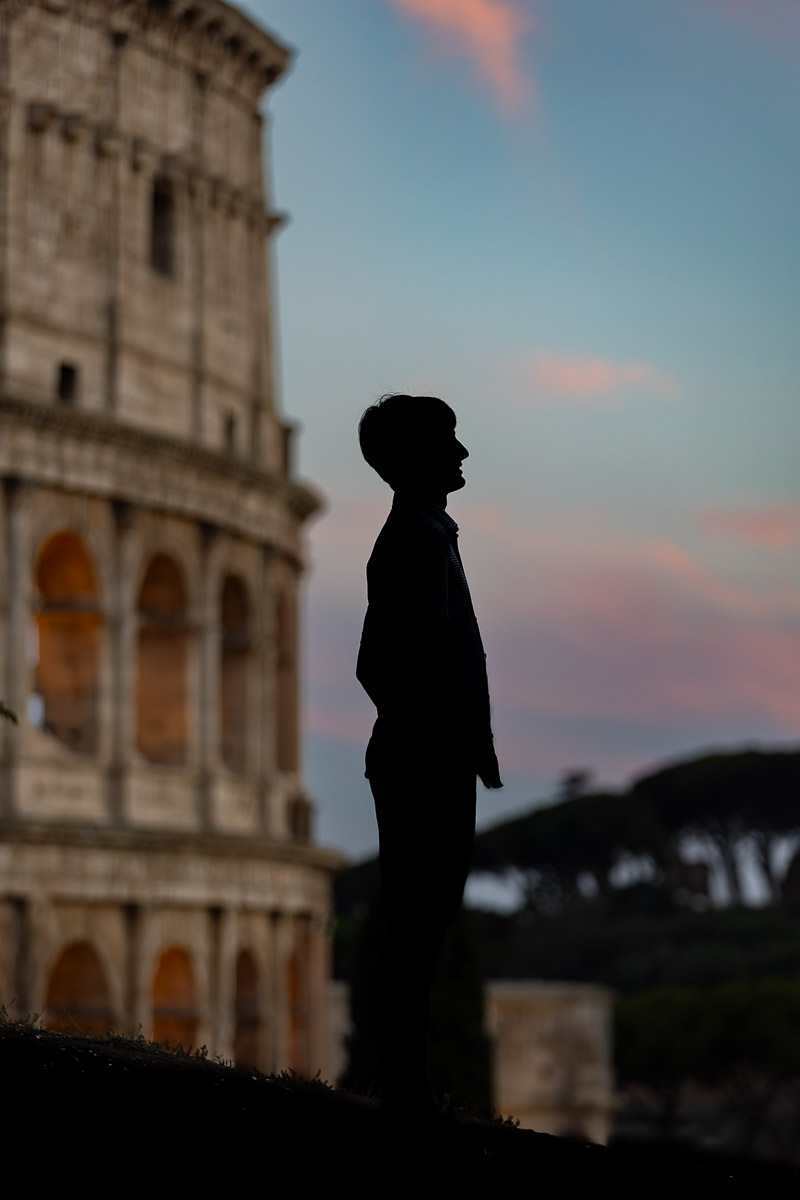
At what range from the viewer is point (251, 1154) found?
8.34 meters

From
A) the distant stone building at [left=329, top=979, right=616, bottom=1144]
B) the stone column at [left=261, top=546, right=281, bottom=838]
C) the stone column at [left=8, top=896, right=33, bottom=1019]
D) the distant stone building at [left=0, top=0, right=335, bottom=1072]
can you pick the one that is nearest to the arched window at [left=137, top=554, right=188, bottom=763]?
the distant stone building at [left=0, top=0, right=335, bottom=1072]

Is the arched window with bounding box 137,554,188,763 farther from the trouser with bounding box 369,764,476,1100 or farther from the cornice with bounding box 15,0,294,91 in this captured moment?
the trouser with bounding box 369,764,476,1100

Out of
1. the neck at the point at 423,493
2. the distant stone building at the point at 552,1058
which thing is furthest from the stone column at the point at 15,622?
the neck at the point at 423,493

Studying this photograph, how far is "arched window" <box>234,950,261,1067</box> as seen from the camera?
3712 cm

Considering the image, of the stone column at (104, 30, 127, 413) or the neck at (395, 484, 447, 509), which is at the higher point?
the stone column at (104, 30, 127, 413)

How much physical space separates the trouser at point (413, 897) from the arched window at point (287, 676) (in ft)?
101

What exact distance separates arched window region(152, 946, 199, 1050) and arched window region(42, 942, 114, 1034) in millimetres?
1623

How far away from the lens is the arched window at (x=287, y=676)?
3916 cm

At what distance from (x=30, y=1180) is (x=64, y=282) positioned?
27.5 metres

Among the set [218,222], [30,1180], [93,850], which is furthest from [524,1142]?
[218,222]

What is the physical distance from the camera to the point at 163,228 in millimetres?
37000

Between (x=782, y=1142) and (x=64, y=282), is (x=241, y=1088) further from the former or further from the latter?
(x=782, y=1142)

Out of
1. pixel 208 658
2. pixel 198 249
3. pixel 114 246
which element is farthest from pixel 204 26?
pixel 208 658

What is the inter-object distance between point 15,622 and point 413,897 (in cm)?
2502
